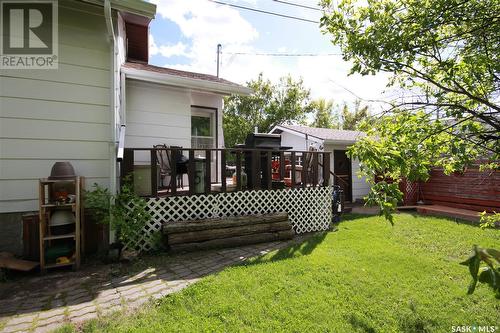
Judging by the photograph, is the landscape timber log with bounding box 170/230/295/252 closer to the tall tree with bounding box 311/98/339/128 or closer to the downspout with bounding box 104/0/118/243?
the downspout with bounding box 104/0/118/243

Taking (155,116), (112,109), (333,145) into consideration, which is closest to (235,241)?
(112,109)

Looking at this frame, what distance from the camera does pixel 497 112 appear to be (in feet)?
7.95

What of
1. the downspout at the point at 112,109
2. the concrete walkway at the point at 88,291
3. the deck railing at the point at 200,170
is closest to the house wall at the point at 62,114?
the downspout at the point at 112,109

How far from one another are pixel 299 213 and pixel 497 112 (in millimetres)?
4742

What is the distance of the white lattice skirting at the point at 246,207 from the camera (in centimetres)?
508

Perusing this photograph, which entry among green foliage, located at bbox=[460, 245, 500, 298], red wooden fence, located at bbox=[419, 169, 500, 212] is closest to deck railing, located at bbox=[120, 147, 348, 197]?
green foliage, located at bbox=[460, 245, 500, 298]

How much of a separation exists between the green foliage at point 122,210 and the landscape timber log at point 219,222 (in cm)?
47

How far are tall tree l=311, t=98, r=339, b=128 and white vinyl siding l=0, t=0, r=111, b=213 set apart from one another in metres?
26.8

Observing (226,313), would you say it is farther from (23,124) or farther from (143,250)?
(23,124)

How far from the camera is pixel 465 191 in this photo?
10195mm

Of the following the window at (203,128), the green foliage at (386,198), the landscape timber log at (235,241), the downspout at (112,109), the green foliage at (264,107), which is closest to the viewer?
the green foliage at (386,198)

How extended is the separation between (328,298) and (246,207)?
9.91ft

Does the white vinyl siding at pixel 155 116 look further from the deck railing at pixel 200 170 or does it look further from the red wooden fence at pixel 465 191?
the red wooden fence at pixel 465 191

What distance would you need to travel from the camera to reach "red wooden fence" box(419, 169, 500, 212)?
935cm
